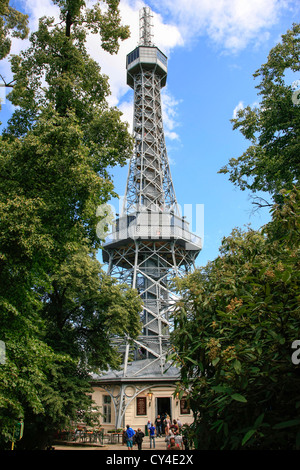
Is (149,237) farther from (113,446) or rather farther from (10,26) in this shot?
(10,26)

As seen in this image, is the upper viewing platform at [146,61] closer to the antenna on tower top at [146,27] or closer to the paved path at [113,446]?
the antenna on tower top at [146,27]

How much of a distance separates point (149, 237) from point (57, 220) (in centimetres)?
2515

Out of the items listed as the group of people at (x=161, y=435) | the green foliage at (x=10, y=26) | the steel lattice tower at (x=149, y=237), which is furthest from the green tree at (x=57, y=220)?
the steel lattice tower at (x=149, y=237)

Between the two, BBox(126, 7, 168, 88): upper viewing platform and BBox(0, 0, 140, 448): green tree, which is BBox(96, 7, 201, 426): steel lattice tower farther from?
BBox(0, 0, 140, 448): green tree

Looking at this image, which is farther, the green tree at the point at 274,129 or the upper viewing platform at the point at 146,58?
the upper viewing platform at the point at 146,58

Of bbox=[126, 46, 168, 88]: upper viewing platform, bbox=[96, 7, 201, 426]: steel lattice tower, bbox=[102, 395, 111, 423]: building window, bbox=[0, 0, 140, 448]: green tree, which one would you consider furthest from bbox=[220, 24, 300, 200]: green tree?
bbox=[126, 46, 168, 88]: upper viewing platform

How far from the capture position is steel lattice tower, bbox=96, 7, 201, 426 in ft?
98.5

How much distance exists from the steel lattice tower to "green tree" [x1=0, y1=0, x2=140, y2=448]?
8433 mm

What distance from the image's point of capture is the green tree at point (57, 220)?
841 centimetres

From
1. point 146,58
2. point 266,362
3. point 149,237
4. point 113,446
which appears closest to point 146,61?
point 146,58

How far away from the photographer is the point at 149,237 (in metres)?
34.3

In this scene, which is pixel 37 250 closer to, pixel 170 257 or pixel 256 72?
pixel 256 72

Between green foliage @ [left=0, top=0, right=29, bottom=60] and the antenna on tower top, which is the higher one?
the antenna on tower top

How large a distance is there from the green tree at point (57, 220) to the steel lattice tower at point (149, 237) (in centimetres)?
843
